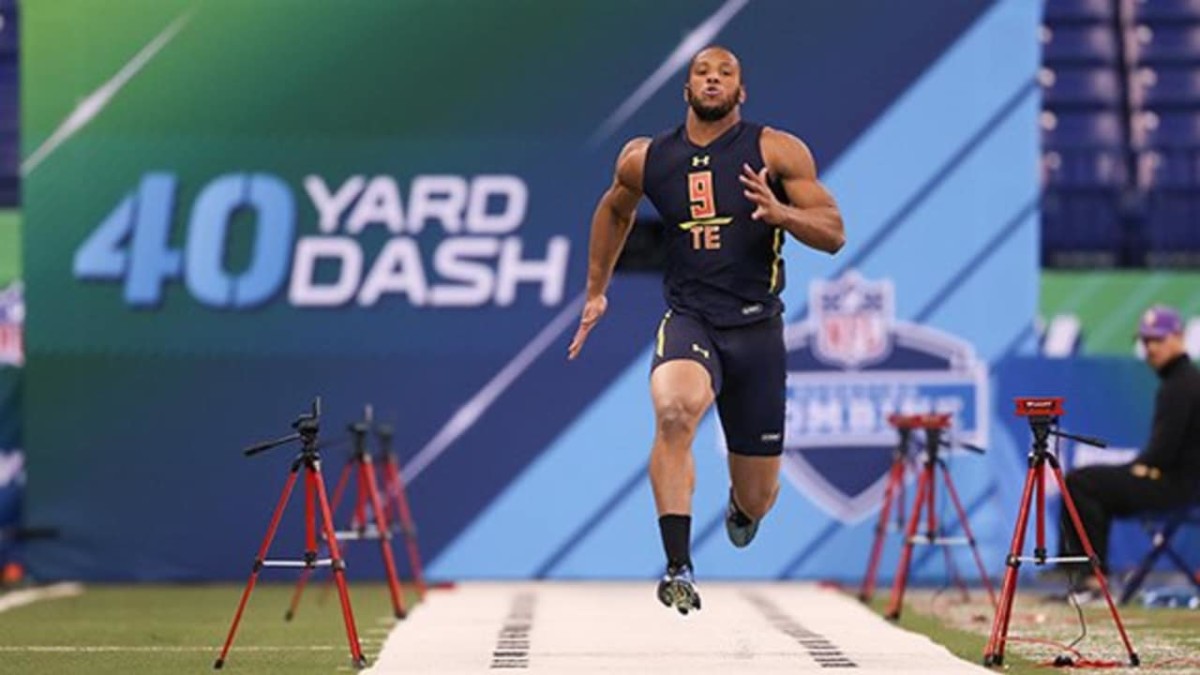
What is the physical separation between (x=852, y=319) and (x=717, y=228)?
18.1 ft

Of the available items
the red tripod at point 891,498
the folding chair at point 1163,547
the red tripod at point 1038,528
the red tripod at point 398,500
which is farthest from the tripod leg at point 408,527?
the red tripod at point 1038,528

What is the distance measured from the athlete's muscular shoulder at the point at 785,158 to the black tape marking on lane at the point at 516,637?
1949 millimetres

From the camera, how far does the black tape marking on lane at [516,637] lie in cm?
905

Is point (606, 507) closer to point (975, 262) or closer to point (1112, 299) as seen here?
point (975, 262)

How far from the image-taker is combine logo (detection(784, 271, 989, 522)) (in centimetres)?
1468

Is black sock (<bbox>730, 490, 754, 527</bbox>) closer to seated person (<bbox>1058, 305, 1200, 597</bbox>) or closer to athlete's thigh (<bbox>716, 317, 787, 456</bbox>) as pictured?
athlete's thigh (<bbox>716, 317, 787, 456</bbox>)

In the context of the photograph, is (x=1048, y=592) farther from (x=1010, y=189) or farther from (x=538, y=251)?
(x=538, y=251)

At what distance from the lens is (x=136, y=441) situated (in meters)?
14.6

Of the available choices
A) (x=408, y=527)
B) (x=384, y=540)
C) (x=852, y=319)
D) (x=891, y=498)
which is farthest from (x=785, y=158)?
(x=852, y=319)

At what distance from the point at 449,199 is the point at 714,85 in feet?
18.3

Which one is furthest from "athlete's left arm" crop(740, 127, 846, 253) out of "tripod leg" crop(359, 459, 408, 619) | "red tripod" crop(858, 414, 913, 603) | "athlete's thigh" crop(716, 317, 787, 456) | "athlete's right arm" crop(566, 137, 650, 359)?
"red tripod" crop(858, 414, 913, 603)

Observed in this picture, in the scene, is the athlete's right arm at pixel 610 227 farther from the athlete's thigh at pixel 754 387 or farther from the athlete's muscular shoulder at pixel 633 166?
the athlete's thigh at pixel 754 387

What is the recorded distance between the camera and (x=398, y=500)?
13.9m

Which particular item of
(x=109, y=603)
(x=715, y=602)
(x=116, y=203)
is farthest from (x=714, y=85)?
(x=116, y=203)
